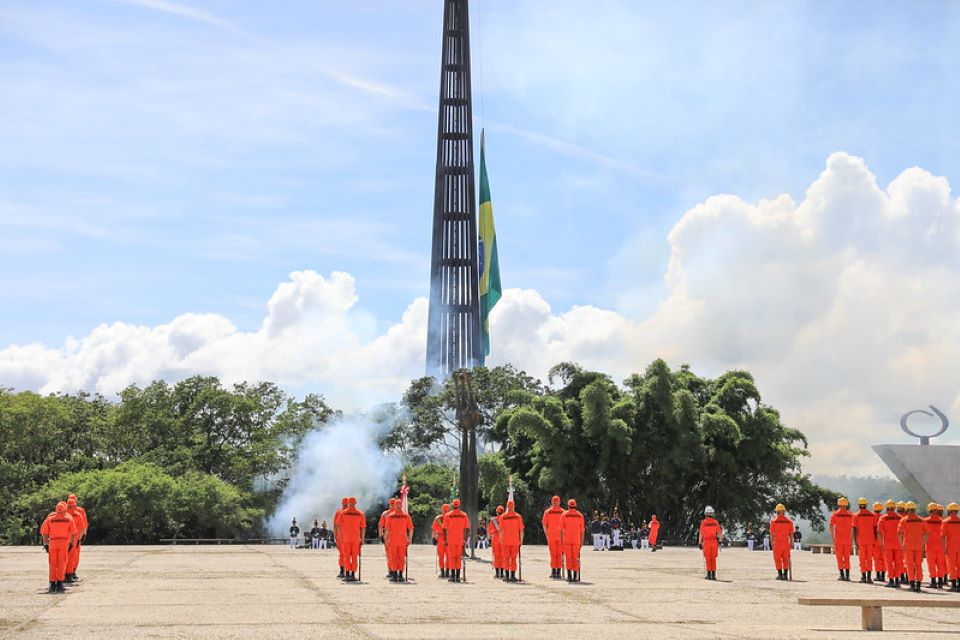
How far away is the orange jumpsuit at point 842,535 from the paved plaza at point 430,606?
68 centimetres

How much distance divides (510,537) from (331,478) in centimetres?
4454

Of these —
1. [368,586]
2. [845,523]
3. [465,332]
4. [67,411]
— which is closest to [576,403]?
[465,332]

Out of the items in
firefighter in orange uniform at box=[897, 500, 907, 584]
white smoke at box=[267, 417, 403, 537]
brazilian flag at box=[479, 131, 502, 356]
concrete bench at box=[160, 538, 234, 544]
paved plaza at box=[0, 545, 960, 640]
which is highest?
brazilian flag at box=[479, 131, 502, 356]

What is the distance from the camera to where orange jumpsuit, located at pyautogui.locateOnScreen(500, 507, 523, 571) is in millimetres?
23562

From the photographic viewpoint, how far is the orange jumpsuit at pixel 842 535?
25.2 m

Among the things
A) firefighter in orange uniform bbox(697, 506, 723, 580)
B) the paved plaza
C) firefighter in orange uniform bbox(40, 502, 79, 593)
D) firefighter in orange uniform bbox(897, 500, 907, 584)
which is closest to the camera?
the paved plaza

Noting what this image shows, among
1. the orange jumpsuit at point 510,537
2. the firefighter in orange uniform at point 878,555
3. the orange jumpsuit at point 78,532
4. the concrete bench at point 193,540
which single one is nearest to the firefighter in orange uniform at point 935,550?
the firefighter in orange uniform at point 878,555

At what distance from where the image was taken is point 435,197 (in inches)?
3418

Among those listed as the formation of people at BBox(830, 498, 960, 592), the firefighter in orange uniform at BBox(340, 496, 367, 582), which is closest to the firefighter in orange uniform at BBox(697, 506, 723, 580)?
the formation of people at BBox(830, 498, 960, 592)

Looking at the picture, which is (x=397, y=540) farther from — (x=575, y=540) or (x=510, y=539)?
(x=575, y=540)

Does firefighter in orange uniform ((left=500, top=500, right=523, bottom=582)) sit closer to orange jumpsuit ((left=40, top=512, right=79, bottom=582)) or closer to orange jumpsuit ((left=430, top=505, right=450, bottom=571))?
orange jumpsuit ((left=430, top=505, right=450, bottom=571))

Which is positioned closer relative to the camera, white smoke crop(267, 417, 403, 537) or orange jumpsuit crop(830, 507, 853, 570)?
orange jumpsuit crop(830, 507, 853, 570)

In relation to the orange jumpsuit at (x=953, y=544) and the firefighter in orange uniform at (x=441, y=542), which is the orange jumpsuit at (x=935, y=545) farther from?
the firefighter in orange uniform at (x=441, y=542)

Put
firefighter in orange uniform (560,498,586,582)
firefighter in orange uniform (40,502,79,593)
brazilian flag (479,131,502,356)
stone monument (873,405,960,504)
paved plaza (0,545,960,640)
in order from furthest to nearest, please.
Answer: brazilian flag (479,131,502,356) → stone monument (873,405,960,504) → firefighter in orange uniform (560,498,586,582) → firefighter in orange uniform (40,502,79,593) → paved plaza (0,545,960,640)
